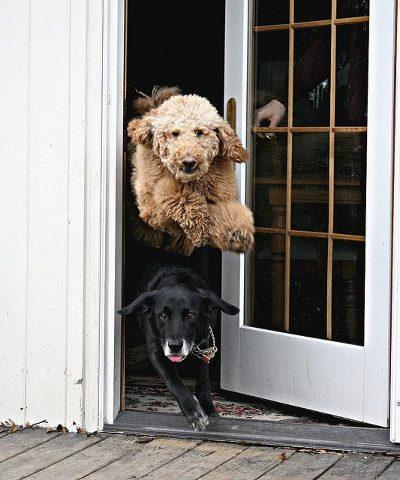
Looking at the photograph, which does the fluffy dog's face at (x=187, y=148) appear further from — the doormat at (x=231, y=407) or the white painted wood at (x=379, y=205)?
the doormat at (x=231, y=407)

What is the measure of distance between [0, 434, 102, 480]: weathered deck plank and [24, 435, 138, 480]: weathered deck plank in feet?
0.10

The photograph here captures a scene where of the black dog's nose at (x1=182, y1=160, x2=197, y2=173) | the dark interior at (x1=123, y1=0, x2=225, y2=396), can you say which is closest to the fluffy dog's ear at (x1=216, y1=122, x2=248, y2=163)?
the black dog's nose at (x1=182, y1=160, x2=197, y2=173)

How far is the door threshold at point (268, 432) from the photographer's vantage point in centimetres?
349

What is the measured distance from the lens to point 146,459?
3.36m

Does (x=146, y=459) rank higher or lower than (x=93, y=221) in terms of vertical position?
lower

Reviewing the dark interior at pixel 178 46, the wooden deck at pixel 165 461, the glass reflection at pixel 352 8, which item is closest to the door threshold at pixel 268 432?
the wooden deck at pixel 165 461

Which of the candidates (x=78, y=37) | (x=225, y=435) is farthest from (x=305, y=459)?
(x=78, y=37)

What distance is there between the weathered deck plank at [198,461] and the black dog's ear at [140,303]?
1.86 feet

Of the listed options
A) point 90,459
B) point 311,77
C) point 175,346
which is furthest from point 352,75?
point 90,459

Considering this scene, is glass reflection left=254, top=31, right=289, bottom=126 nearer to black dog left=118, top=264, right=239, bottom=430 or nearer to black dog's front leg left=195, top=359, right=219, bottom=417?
black dog left=118, top=264, right=239, bottom=430

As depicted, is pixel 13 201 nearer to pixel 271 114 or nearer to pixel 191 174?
pixel 191 174

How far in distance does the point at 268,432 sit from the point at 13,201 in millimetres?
1330

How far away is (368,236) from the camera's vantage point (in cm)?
364

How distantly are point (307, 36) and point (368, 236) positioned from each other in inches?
34.2
